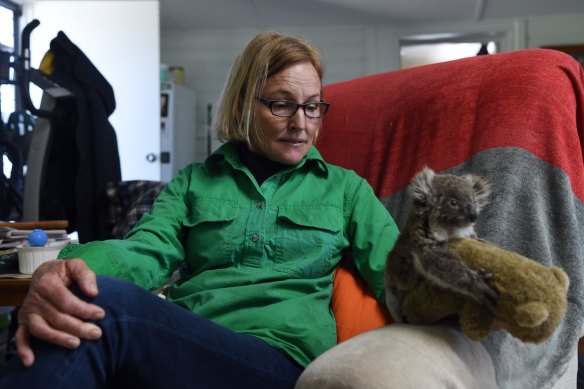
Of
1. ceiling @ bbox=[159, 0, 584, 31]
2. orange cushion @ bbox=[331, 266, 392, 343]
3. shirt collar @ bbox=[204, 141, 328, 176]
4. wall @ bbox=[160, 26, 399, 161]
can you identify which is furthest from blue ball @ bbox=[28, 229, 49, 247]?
wall @ bbox=[160, 26, 399, 161]

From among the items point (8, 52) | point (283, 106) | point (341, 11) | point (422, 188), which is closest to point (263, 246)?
point (283, 106)

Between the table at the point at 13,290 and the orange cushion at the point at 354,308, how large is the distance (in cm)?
76

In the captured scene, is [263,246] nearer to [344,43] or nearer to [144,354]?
[144,354]

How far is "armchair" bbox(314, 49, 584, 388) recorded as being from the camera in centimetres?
99

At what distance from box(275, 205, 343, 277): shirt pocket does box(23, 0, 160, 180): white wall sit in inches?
98.9

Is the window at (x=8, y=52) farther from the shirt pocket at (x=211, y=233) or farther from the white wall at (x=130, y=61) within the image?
the shirt pocket at (x=211, y=233)

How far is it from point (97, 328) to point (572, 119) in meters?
1.03

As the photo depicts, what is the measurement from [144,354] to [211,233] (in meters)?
0.38

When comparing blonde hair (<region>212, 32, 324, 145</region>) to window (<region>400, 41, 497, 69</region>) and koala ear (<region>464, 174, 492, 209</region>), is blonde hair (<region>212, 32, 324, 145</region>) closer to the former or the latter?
koala ear (<region>464, 174, 492, 209</region>)

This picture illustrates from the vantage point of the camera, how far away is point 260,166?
4.20ft

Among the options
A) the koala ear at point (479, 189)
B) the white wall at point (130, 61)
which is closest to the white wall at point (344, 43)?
the white wall at point (130, 61)

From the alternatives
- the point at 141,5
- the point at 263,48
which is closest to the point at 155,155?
the point at 141,5

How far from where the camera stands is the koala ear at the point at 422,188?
82cm

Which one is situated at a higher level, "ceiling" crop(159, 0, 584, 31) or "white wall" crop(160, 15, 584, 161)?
"ceiling" crop(159, 0, 584, 31)
